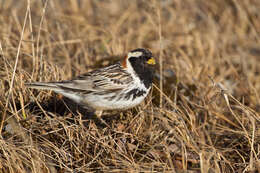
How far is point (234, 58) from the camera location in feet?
21.3

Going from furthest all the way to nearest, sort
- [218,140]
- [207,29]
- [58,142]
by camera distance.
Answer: [207,29] → [218,140] → [58,142]

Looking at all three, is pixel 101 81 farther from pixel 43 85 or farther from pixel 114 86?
pixel 43 85

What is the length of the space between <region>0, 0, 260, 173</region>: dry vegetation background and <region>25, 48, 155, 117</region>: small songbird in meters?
0.16

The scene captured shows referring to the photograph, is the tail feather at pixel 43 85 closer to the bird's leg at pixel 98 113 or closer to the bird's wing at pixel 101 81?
the bird's wing at pixel 101 81

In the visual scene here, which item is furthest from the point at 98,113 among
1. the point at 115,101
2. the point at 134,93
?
the point at 134,93

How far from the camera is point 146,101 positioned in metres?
4.38

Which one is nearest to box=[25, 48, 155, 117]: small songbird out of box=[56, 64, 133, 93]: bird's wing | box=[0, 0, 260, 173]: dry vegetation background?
box=[56, 64, 133, 93]: bird's wing

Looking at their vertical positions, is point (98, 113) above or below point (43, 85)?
below

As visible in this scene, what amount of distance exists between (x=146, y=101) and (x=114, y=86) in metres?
0.51

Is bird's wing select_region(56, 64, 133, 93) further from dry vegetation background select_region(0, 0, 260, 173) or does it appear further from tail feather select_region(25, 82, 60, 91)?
dry vegetation background select_region(0, 0, 260, 173)

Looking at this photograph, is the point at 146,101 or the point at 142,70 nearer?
the point at 142,70

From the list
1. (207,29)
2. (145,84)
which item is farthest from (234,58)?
(145,84)

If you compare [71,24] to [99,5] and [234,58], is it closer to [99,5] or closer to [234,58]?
[99,5]

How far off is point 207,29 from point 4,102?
4302 millimetres
